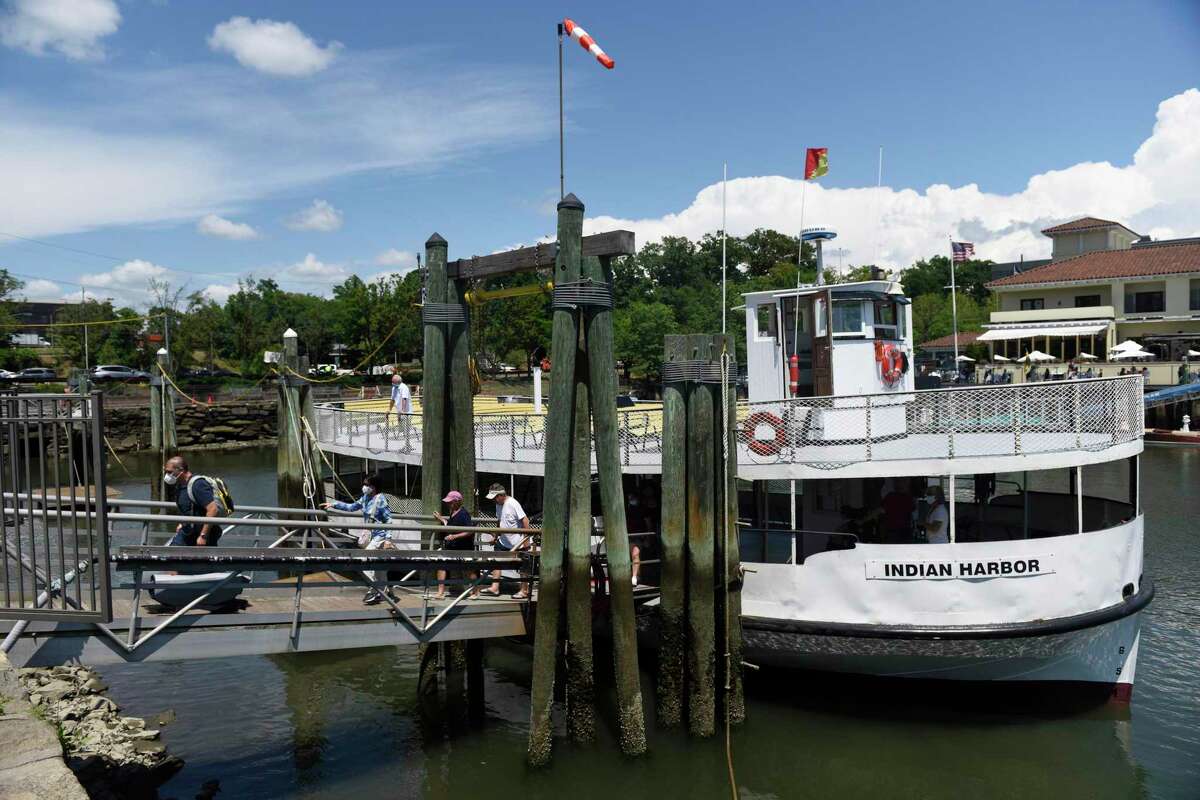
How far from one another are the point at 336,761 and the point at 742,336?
4216 centimetres

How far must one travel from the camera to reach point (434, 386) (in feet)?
39.6

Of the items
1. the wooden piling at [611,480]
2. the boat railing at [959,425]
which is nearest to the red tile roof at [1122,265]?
the boat railing at [959,425]

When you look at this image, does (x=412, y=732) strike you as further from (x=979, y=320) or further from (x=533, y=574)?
(x=979, y=320)

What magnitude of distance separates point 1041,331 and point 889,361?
39.4m

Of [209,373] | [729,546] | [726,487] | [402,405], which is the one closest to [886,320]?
[726,487]

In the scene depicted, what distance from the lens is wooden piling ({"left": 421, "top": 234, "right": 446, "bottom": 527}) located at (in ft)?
39.6

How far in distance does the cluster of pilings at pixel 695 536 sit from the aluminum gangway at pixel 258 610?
1766 millimetres

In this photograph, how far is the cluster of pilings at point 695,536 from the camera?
1014 centimetres

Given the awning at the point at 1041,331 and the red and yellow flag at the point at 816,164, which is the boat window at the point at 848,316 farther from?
the awning at the point at 1041,331

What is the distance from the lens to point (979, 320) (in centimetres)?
6862

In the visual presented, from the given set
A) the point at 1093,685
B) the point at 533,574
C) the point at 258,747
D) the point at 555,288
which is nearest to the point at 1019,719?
the point at 1093,685

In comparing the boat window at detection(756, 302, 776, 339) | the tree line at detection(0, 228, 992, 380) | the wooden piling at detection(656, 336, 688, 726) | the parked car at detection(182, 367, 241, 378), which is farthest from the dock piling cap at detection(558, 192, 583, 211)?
the parked car at detection(182, 367, 241, 378)

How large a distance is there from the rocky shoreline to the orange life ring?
10.8m

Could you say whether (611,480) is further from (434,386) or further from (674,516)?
(434,386)
